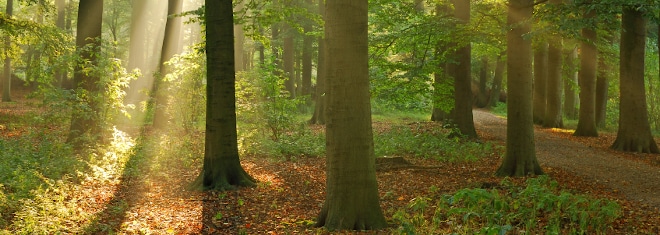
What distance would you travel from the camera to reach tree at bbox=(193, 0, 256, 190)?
10.2 meters

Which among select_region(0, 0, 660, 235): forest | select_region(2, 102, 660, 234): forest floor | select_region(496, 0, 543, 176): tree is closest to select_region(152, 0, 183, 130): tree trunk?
select_region(0, 0, 660, 235): forest

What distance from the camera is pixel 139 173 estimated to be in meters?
11.9

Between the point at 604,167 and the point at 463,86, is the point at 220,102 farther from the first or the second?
the point at 604,167

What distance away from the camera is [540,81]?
21734 millimetres

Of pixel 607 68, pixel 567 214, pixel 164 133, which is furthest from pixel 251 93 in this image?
pixel 607 68

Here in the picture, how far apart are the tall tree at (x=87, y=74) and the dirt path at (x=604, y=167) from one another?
456 inches

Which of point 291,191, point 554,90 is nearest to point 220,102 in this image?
point 291,191

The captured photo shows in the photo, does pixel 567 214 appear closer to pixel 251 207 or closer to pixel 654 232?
pixel 654 232

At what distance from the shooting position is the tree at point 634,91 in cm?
1582

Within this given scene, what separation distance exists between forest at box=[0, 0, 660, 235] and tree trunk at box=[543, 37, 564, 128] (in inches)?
3.4

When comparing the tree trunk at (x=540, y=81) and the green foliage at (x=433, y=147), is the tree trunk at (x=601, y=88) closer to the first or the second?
the tree trunk at (x=540, y=81)

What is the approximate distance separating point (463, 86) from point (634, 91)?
5.23m

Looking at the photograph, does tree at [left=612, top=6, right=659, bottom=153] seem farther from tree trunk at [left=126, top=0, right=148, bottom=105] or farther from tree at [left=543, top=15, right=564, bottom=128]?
tree trunk at [left=126, top=0, right=148, bottom=105]

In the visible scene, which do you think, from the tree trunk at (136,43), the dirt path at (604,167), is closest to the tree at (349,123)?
the dirt path at (604,167)
